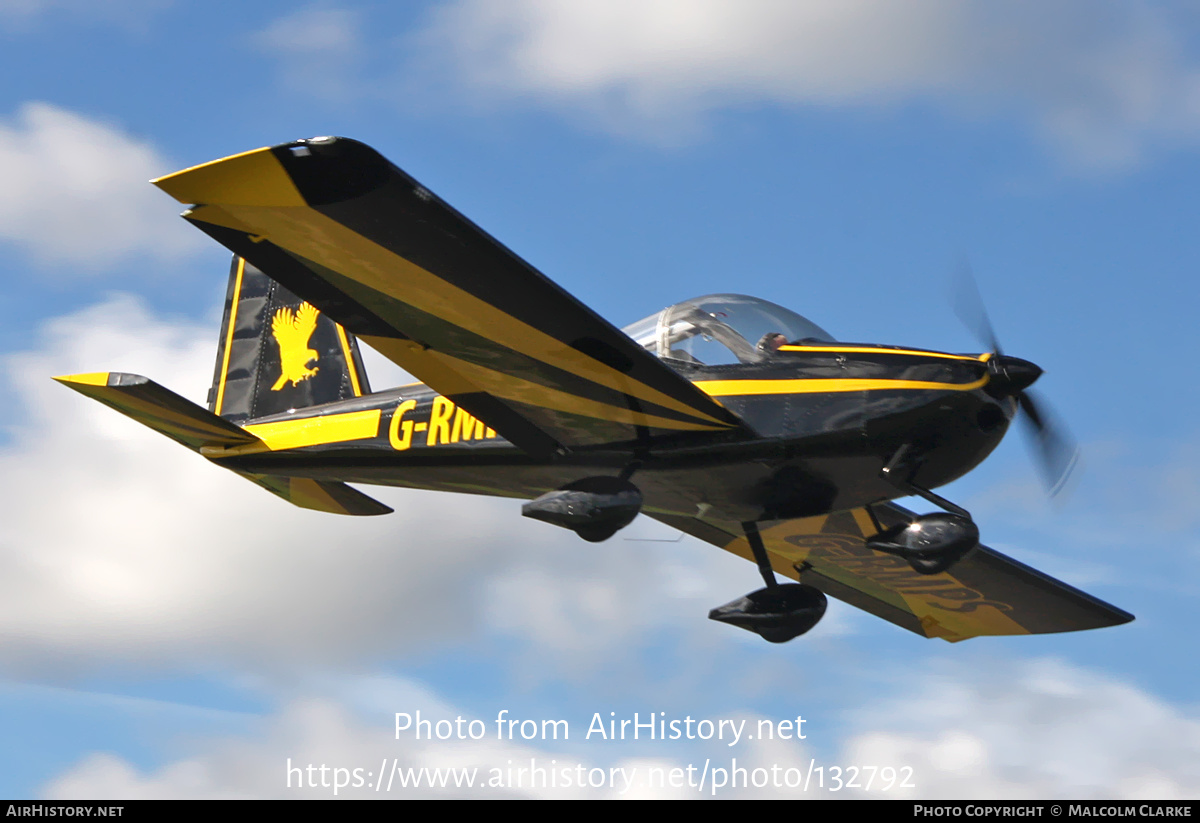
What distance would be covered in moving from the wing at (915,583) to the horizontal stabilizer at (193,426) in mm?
3381

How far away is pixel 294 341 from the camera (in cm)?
1423

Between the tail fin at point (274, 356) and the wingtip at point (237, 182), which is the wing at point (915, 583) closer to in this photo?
the tail fin at point (274, 356)

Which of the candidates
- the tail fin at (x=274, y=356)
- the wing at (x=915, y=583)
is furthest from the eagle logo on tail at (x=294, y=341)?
the wing at (x=915, y=583)

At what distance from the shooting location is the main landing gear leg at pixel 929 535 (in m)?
9.27

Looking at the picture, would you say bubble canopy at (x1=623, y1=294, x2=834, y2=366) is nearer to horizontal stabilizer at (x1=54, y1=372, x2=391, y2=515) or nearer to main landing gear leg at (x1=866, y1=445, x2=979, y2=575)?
main landing gear leg at (x1=866, y1=445, x2=979, y2=575)

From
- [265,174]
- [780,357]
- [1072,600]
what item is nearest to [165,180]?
[265,174]

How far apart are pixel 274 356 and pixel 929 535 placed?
8.13 metres

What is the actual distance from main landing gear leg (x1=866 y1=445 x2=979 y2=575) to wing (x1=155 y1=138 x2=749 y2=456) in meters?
1.26

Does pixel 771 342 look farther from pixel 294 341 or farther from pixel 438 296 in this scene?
pixel 294 341

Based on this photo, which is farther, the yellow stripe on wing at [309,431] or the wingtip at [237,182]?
the yellow stripe on wing at [309,431]

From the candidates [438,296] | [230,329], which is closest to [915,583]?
[438,296]

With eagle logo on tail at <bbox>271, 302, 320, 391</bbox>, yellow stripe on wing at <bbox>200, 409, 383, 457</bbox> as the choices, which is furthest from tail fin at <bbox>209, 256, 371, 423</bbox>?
yellow stripe on wing at <bbox>200, 409, 383, 457</bbox>

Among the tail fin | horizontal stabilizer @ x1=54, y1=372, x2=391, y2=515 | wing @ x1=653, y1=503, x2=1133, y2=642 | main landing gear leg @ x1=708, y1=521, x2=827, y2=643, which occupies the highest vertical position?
the tail fin

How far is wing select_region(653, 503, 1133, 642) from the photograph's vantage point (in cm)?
1298
